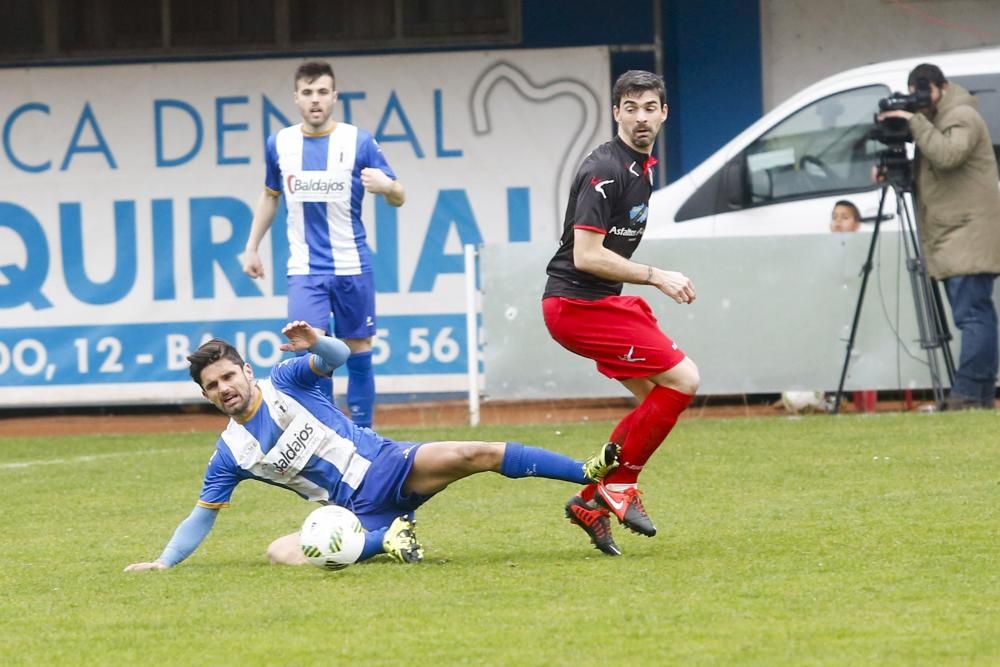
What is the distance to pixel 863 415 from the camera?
11.7m

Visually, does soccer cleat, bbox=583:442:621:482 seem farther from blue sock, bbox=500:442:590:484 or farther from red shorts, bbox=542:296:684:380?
red shorts, bbox=542:296:684:380

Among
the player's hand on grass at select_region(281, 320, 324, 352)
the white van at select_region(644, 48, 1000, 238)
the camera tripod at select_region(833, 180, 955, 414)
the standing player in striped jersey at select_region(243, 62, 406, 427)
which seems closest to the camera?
the player's hand on grass at select_region(281, 320, 324, 352)

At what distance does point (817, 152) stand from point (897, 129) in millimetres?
1443

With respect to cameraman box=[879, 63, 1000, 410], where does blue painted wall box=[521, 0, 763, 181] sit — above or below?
above

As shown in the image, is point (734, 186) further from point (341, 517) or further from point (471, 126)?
point (341, 517)

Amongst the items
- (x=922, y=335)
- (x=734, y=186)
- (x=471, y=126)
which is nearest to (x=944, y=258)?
(x=922, y=335)

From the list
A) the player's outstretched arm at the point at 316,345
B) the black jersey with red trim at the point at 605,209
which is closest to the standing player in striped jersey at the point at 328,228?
the black jersey with red trim at the point at 605,209

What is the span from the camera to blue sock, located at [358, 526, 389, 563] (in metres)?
6.71

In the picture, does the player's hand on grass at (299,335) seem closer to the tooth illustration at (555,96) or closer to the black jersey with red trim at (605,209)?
the black jersey with red trim at (605,209)

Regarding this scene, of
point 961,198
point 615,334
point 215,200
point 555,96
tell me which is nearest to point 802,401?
point 961,198

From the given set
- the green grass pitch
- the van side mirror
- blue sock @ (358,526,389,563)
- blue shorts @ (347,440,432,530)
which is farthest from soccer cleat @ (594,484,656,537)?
the van side mirror

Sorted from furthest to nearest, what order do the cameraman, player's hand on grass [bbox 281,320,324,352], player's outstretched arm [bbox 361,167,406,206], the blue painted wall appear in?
1. the blue painted wall
2. the cameraman
3. player's outstretched arm [bbox 361,167,406,206]
4. player's hand on grass [bbox 281,320,324,352]

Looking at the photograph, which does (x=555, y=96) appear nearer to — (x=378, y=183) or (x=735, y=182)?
(x=735, y=182)

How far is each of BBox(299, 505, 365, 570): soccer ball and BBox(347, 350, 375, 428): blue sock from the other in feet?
12.0
